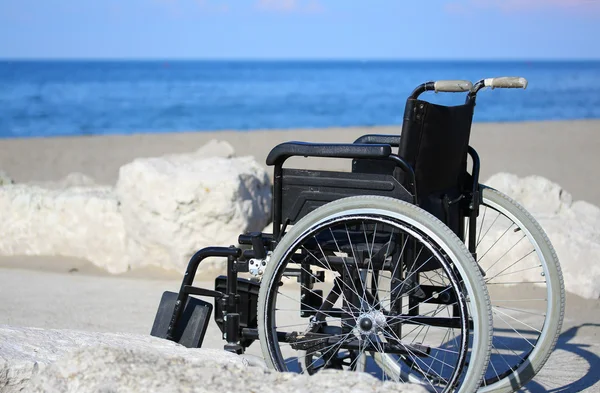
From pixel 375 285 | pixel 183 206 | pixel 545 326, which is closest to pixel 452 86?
pixel 375 285

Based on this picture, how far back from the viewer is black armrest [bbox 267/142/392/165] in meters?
3.01

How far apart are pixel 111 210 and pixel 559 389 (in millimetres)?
3721

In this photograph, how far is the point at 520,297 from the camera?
5305 millimetres

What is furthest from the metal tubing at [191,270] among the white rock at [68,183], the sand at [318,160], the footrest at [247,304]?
the sand at [318,160]

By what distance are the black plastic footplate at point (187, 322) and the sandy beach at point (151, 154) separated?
0.83 metres

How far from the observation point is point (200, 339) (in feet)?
11.4

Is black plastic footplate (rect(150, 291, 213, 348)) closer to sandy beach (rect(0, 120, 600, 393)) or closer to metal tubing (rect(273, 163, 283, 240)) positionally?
metal tubing (rect(273, 163, 283, 240))

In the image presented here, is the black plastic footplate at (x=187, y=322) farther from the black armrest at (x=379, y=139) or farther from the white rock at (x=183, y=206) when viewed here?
the white rock at (x=183, y=206)

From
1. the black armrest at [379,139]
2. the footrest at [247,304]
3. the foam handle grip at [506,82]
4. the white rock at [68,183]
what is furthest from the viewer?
the white rock at [68,183]

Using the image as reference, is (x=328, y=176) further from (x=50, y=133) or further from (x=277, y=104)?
(x=277, y=104)

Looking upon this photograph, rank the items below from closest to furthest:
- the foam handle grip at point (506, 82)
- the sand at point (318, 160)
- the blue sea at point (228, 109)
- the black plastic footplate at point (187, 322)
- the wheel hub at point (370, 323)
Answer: the wheel hub at point (370, 323) → the foam handle grip at point (506, 82) → the black plastic footplate at point (187, 322) → the sand at point (318, 160) → the blue sea at point (228, 109)

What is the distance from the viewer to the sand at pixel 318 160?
33.3 feet

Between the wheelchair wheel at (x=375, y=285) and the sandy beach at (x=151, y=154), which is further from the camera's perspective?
the sandy beach at (x=151, y=154)

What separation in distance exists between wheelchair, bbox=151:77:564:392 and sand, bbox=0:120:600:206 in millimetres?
5385
